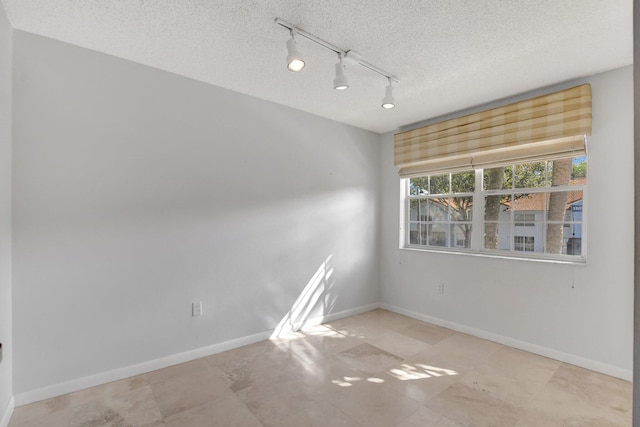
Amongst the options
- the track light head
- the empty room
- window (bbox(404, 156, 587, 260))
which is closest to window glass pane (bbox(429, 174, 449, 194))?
window (bbox(404, 156, 587, 260))

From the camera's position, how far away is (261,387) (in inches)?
89.7

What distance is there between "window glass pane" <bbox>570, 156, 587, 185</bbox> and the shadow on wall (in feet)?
8.35

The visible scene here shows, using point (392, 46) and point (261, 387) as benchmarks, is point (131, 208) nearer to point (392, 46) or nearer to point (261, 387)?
point (261, 387)

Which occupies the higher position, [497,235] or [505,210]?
[505,210]

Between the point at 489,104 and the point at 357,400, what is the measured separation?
3.09 metres

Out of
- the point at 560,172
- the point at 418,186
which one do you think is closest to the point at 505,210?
the point at 560,172

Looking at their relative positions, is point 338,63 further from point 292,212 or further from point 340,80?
point 292,212

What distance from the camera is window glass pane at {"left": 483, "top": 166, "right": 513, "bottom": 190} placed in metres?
3.20

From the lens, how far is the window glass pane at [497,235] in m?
3.20

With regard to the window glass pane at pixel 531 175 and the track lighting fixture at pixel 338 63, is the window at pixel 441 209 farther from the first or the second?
the track lighting fixture at pixel 338 63

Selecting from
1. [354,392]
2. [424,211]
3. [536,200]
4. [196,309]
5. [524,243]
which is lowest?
[354,392]

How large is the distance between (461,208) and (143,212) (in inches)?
130

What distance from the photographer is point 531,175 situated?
3.04 m

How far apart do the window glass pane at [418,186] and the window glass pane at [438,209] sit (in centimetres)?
17
